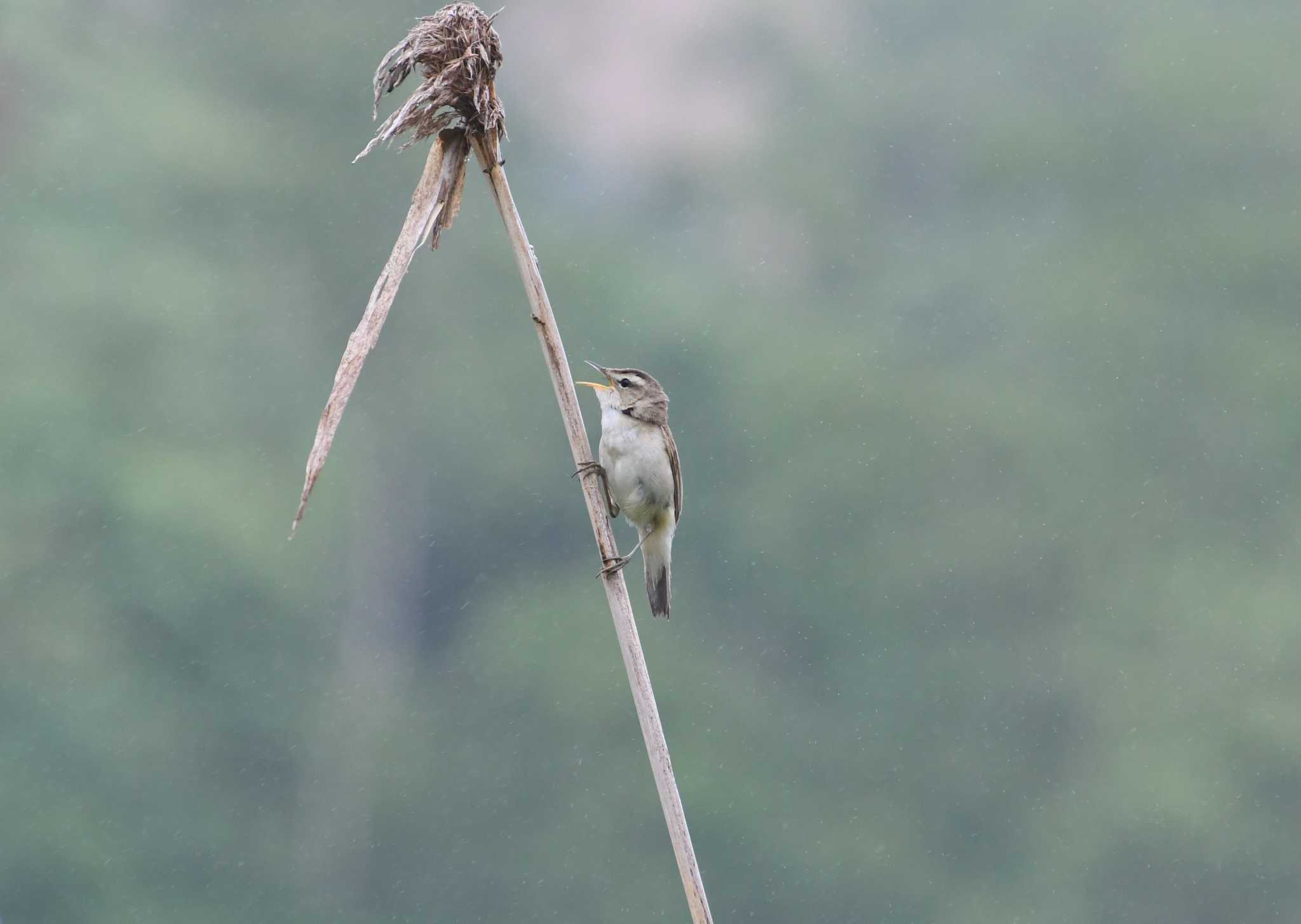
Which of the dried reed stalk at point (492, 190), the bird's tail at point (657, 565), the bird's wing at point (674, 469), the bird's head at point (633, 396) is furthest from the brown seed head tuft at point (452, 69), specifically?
the bird's tail at point (657, 565)

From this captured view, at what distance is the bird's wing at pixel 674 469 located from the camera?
436cm

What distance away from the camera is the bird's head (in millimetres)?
4266

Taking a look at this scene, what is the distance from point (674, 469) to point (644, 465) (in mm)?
252

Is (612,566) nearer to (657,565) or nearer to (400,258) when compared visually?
(400,258)

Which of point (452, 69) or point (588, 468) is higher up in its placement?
point (452, 69)

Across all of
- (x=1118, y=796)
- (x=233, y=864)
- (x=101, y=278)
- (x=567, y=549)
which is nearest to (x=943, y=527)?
(x=1118, y=796)

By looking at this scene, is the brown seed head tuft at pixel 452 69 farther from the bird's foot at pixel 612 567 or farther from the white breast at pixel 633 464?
the white breast at pixel 633 464

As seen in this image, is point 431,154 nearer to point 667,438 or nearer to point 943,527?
point 667,438

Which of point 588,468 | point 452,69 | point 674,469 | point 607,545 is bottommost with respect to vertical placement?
point 674,469

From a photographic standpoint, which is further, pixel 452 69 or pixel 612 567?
pixel 612 567

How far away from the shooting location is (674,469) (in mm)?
4410

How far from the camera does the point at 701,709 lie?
2331cm

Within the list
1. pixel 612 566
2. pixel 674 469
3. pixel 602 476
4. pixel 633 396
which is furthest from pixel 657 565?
pixel 612 566

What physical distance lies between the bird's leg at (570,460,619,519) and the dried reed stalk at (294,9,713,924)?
0.11 ft
